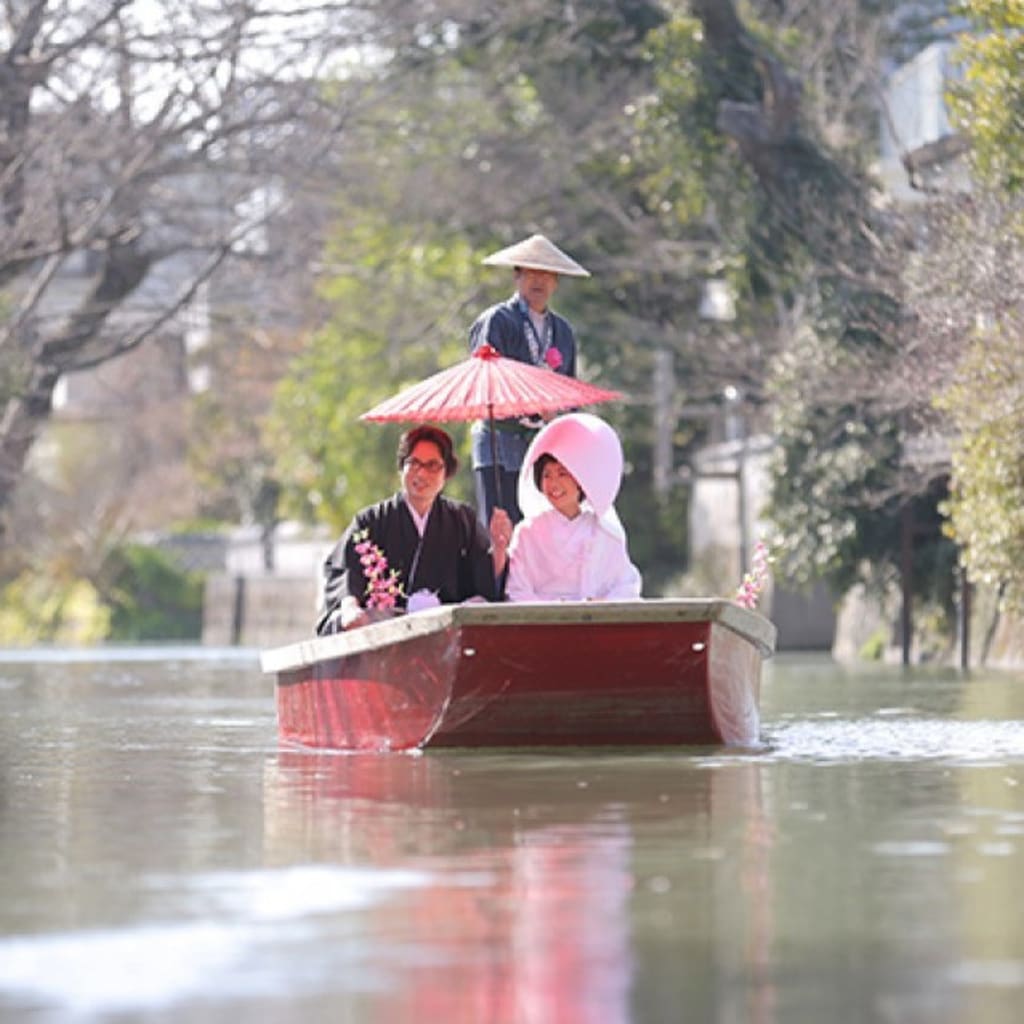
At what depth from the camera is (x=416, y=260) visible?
142ft

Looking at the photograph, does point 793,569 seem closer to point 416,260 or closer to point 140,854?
point 416,260

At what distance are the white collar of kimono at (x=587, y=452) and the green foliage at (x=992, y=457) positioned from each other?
9.88 metres

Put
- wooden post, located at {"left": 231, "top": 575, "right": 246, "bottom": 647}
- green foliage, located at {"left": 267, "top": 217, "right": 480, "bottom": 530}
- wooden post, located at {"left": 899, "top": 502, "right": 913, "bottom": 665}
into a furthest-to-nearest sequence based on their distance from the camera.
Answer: wooden post, located at {"left": 231, "top": 575, "right": 246, "bottom": 647}
green foliage, located at {"left": 267, "top": 217, "right": 480, "bottom": 530}
wooden post, located at {"left": 899, "top": 502, "right": 913, "bottom": 665}

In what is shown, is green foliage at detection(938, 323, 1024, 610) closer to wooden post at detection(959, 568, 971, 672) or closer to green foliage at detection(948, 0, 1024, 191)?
green foliage at detection(948, 0, 1024, 191)

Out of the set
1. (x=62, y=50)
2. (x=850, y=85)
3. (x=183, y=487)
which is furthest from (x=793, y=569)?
(x=183, y=487)

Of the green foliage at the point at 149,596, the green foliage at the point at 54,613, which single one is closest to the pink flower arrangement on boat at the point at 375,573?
the green foliage at the point at 54,613

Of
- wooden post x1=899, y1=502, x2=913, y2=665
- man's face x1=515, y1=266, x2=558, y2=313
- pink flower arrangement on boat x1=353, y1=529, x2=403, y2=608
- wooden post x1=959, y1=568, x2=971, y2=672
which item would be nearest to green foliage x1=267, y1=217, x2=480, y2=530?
wooden post x1=899, y1=502, x2=913, y2=665

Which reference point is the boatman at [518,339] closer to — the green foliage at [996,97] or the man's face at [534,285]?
the man's face at [534,285]

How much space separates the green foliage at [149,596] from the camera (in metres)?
66.0

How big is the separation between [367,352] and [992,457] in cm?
2143

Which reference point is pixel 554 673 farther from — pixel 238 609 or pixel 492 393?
pixel 238 609

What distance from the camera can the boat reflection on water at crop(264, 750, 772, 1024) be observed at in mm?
6645

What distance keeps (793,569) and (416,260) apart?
11.1m

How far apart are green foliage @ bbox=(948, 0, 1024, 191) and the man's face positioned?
9.68 m
